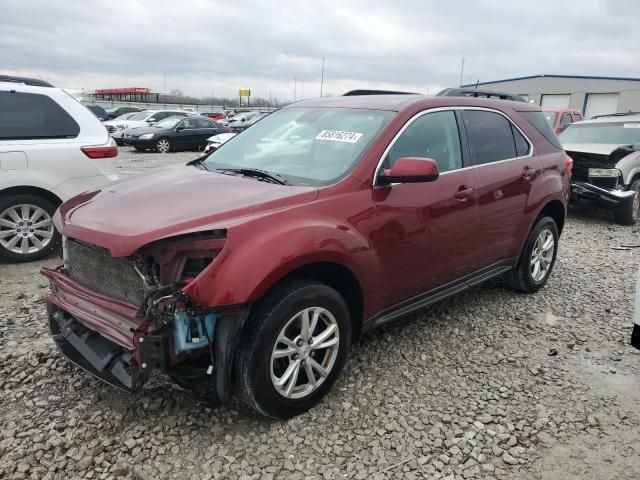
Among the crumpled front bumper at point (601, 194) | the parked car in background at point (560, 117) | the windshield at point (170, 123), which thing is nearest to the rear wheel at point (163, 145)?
the windshield at point (170, 123)

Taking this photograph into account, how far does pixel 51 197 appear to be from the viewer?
17.2ft

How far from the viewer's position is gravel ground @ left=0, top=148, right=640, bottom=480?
2.49 metres

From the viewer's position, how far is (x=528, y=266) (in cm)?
465

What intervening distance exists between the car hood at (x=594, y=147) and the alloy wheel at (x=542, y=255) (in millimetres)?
4544

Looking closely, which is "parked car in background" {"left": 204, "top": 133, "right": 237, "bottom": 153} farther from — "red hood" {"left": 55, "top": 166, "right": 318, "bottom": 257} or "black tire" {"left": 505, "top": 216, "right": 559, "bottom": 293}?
"black tire" {"left": 505, "top": 216, "right": 559, "bottom": 293}

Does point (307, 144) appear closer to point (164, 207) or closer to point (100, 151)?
point (164, 207)

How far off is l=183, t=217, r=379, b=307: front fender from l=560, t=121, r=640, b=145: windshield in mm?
8301

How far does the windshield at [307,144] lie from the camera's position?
3.15 m

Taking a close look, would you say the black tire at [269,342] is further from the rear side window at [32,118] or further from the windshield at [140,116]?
the windshield at [140,116]

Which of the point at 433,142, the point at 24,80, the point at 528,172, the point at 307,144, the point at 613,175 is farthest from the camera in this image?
the point at 613,175

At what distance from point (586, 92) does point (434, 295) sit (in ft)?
116

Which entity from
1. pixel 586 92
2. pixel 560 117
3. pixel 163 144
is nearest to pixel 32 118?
pixel 163 144

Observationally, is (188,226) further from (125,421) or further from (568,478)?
(568,478)

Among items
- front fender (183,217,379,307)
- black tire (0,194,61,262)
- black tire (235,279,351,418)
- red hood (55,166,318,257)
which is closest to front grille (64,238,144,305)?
red hood (55,166,318,257)
